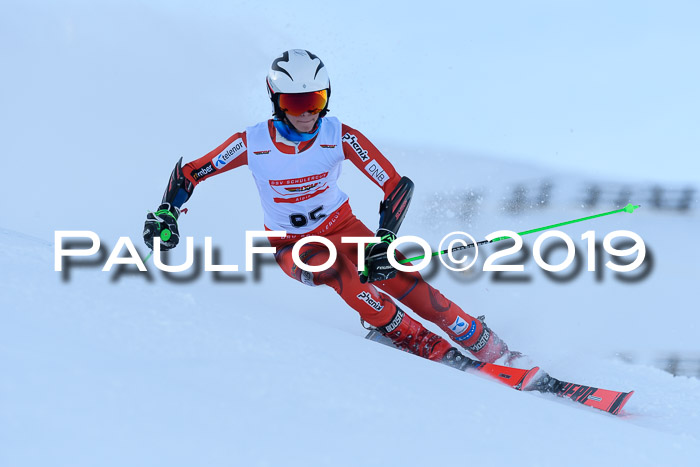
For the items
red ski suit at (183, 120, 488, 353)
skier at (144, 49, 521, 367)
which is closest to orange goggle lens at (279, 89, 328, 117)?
skier at (144, 49, 521, 367)

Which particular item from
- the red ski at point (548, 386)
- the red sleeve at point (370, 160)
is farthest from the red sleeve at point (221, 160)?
the red ski at point (548, 386)

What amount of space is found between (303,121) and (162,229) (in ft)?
3.45

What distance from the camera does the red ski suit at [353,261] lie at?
4027 mm

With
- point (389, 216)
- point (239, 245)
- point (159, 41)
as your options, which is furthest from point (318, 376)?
point (159, 41)

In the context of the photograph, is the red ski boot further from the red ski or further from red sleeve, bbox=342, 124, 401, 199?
red sleeve, bbox=342, 124, 401, 199

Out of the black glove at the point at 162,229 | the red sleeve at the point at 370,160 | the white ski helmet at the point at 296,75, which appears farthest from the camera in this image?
the red sleeve at the point at 370,160

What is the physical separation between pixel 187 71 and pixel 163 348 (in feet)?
34.0

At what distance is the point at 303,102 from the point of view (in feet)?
12.6

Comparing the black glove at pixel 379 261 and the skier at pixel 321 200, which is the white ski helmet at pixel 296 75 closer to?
the skier at pixel 321 200

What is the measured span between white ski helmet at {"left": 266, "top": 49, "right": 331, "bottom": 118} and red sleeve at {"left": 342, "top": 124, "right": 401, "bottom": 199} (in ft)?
0.91

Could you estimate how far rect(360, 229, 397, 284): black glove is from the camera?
3820mm

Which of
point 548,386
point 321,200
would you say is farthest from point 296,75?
point 548,386

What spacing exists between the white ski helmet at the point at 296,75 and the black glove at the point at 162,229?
93 centimetres

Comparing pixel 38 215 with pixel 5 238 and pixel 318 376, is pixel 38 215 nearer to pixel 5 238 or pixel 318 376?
pixel 5 238
